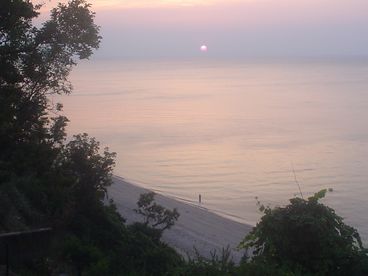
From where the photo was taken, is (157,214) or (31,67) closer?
(31,67)

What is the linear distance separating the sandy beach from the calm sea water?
172 centimetres

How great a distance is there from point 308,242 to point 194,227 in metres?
24.0

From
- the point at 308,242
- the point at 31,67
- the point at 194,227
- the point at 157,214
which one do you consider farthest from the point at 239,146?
the point at 308,242

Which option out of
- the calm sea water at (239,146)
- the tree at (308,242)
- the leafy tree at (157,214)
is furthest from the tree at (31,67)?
the calm sea water at (239,146)

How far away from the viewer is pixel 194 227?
34.0 m

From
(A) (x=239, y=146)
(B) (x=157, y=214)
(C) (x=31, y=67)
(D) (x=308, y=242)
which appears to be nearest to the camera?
(D) (x=308, y=242)

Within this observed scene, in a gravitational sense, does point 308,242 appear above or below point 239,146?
below

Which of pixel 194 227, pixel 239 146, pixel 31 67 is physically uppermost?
pixel 239 146

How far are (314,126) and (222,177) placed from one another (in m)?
32.3

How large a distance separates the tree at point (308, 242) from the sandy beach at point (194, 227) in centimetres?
1619

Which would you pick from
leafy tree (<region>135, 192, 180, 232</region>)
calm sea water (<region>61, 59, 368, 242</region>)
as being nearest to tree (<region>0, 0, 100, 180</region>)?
leafy tree (<region>135, 192, 180, 232</region>)

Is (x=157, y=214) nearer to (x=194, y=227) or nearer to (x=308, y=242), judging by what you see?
(x=194, y=227)

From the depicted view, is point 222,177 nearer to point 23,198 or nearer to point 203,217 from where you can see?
point 203,217

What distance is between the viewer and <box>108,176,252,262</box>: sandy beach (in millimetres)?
29766
